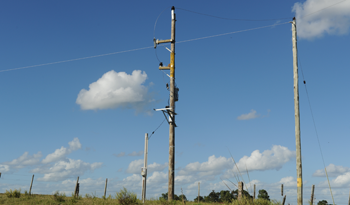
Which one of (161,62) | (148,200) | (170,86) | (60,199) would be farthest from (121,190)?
(161,62)

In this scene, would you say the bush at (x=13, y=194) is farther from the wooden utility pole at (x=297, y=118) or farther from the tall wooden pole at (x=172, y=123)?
the wooden utility pole at (x=297, y=118)

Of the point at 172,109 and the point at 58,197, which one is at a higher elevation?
the point at 172,109

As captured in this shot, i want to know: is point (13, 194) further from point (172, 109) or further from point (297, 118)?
point (297, 118)

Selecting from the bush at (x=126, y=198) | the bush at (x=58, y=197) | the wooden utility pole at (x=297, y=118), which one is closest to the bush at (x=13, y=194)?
the bush at (x=58, y=197)

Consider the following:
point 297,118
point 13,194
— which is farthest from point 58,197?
point 297,118

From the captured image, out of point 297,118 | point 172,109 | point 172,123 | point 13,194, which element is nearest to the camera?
point 297,118

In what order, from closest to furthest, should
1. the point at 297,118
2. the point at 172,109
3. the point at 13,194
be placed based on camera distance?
the point at 297,118
the point at 172,109
the point at 13,194

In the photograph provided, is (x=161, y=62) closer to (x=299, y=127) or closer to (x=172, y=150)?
(x=172, y=150)

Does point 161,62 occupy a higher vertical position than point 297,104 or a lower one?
higher

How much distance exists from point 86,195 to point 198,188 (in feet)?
36.5

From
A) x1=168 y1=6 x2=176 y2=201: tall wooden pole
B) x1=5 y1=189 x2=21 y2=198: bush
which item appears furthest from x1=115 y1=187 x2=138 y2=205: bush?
x1=5 y1=189 x2=21 y2=198: bush

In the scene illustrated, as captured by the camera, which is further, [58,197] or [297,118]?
[58,197]

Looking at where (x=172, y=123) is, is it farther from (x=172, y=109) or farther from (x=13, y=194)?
(x=13, y=194)

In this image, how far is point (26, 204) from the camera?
18.9 metres
